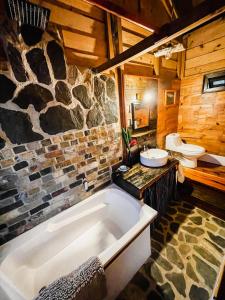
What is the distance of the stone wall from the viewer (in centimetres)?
120

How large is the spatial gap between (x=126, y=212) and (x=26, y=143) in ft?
4.43

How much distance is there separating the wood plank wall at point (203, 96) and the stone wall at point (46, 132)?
72.3 inches

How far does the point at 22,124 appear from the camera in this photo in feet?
4.12

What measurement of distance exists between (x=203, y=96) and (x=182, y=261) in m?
2.65

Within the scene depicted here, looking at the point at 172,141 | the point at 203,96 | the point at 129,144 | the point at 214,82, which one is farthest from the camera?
the point at 172,141

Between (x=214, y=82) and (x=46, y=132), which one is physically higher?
(x=214, y=82)

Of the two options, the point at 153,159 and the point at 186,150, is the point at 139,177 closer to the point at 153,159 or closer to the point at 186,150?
the point at 153,159

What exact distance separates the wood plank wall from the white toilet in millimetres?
370

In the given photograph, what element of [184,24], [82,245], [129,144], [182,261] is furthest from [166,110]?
[82,245]

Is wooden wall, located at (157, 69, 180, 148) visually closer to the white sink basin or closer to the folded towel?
the white sink basin

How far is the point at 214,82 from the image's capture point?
252cm

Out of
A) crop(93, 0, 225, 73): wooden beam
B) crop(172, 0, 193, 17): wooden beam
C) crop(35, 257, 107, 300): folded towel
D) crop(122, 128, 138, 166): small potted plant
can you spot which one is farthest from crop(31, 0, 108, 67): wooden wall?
crop(35, 257, 107, 300): folded towel

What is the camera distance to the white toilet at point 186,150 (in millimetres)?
2484

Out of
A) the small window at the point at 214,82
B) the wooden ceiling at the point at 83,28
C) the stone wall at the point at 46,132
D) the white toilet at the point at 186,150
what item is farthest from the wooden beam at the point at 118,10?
the small window at the point at 214,82
